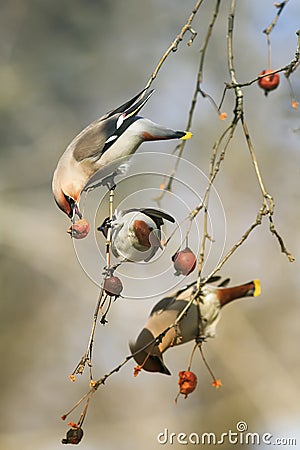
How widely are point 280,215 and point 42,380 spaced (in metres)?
0.77

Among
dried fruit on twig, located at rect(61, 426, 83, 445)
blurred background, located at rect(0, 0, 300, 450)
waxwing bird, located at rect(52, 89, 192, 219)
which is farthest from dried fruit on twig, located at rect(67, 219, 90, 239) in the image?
blurred background, located at rect(0, 0, 300, 450)

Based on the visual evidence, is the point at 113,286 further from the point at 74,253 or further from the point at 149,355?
the point at 74,253

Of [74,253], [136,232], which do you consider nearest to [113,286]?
[136,232]

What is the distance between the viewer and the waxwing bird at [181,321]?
0.49 meters

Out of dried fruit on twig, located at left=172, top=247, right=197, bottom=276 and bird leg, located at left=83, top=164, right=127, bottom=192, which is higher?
bird leg, located at left=83, top=164, right=127, bottom=192

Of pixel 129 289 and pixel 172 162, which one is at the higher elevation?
pixel 172 162

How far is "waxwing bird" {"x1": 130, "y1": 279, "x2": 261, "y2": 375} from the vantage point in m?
0.49

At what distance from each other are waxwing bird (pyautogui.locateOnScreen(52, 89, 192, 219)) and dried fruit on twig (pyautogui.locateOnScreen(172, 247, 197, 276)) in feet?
0.28

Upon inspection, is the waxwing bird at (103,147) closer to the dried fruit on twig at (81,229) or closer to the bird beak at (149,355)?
the dried fruit on twig at (81,229)

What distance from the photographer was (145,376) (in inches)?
64.8

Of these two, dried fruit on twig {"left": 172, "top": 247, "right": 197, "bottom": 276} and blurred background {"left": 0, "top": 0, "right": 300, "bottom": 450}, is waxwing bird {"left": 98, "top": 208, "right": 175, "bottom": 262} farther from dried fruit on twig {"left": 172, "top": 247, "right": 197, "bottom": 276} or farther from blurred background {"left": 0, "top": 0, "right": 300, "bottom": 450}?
blurred background {"left": 0, "top": 0, "right": 300, "bottom": 450}

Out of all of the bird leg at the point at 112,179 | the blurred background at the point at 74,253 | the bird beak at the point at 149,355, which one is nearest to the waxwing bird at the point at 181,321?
the bird beak at the point at 149,355

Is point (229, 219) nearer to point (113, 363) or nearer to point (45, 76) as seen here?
point (113, 363)

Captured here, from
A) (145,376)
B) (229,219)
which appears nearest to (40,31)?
(229,219)
